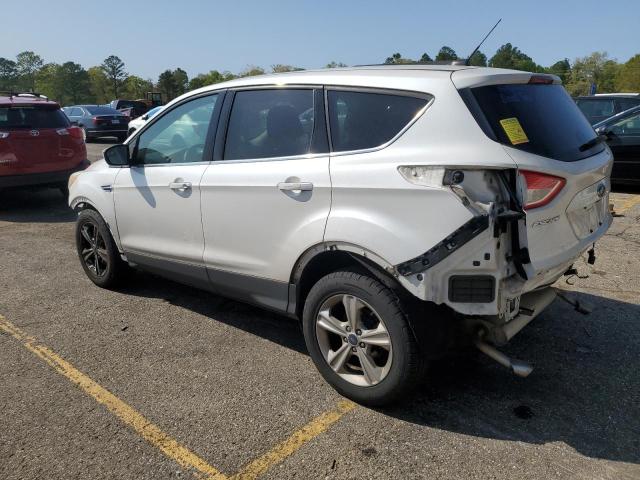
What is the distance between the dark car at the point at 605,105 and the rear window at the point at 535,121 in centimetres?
837

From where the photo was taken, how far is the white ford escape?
2588 mm

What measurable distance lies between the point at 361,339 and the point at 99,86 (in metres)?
108

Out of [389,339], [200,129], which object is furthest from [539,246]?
[200,129]

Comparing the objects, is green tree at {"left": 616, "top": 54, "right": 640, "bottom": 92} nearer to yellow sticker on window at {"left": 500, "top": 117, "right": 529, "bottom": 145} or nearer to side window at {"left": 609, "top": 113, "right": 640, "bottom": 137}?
side window at {"left": 609, "top": 113, "right": 640, "bottom": 137}

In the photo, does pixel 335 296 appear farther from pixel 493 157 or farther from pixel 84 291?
pixel 84 291

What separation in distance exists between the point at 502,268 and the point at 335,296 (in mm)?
929

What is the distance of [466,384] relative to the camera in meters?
3.30

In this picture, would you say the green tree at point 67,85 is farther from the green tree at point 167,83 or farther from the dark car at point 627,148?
the dark car at point 627,148

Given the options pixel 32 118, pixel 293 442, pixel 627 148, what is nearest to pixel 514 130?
pixel 293 442

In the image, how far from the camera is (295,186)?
315 cm

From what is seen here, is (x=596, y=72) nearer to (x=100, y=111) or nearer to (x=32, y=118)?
(x=100, y=111)

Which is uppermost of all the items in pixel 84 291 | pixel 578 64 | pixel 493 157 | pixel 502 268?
pixel 578 64

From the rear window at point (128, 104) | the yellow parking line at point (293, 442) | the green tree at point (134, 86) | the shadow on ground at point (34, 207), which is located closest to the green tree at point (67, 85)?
the green tree at point (134, 86)

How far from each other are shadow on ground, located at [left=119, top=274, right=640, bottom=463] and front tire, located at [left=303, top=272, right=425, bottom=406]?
215 millimetres
